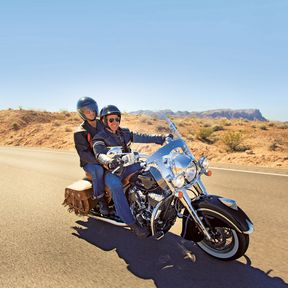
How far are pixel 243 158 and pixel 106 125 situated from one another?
8705mm

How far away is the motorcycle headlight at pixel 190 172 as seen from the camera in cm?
378

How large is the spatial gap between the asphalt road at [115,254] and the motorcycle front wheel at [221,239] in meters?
0.12

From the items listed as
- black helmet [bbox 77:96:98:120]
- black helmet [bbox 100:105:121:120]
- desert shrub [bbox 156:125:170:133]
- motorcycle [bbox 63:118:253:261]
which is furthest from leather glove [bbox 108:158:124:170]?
black helmet [bbox 77:96:98:120]

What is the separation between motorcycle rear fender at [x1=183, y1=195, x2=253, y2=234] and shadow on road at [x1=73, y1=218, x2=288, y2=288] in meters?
0.52

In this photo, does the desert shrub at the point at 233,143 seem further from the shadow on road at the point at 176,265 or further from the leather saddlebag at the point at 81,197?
the shadow on road at the point at 176,265

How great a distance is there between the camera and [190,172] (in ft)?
12.5

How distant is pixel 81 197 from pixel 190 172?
204cm

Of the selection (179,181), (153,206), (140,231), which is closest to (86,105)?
(153,206)

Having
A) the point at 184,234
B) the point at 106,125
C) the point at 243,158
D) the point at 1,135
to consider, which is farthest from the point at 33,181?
the point at 1,135

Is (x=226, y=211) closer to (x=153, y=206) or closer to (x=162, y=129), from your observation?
(x=153, y=206)

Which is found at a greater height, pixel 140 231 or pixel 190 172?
pixel 190 172

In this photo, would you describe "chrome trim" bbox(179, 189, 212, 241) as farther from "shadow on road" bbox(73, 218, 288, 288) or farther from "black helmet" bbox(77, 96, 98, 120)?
"black helmet" bbox(77, 96, 98, 120)

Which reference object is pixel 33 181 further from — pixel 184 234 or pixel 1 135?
pixel 1 135

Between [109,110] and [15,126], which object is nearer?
[109,110]
